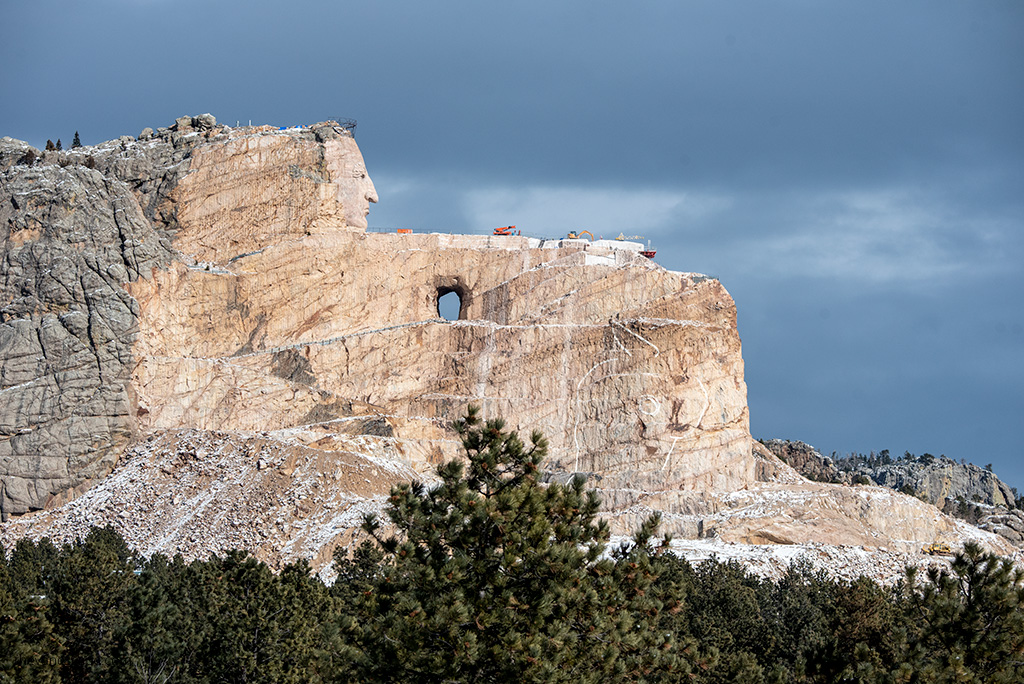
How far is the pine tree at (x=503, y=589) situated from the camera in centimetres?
2645

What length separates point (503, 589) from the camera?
2700cm

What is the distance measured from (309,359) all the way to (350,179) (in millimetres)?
15836

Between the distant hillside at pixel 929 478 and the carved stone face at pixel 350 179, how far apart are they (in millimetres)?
53597

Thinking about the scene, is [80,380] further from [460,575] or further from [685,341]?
[460,575]

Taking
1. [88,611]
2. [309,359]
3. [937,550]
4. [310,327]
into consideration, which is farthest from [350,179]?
[88,611]

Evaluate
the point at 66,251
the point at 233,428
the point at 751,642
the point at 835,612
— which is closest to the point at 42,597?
the point at 751,642

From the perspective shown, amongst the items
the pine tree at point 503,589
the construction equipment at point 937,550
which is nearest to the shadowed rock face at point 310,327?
the construction equipment at point 937,550

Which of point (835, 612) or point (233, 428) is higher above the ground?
point (233, 428)

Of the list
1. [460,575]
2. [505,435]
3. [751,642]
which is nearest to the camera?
[460,575]

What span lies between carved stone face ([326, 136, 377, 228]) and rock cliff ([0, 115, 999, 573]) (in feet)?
0.72

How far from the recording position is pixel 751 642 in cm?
5612

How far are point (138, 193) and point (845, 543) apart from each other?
192ft

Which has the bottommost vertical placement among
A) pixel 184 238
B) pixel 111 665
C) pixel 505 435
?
pixel 111 665

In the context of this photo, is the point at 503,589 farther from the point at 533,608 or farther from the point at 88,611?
the point at 88,611
